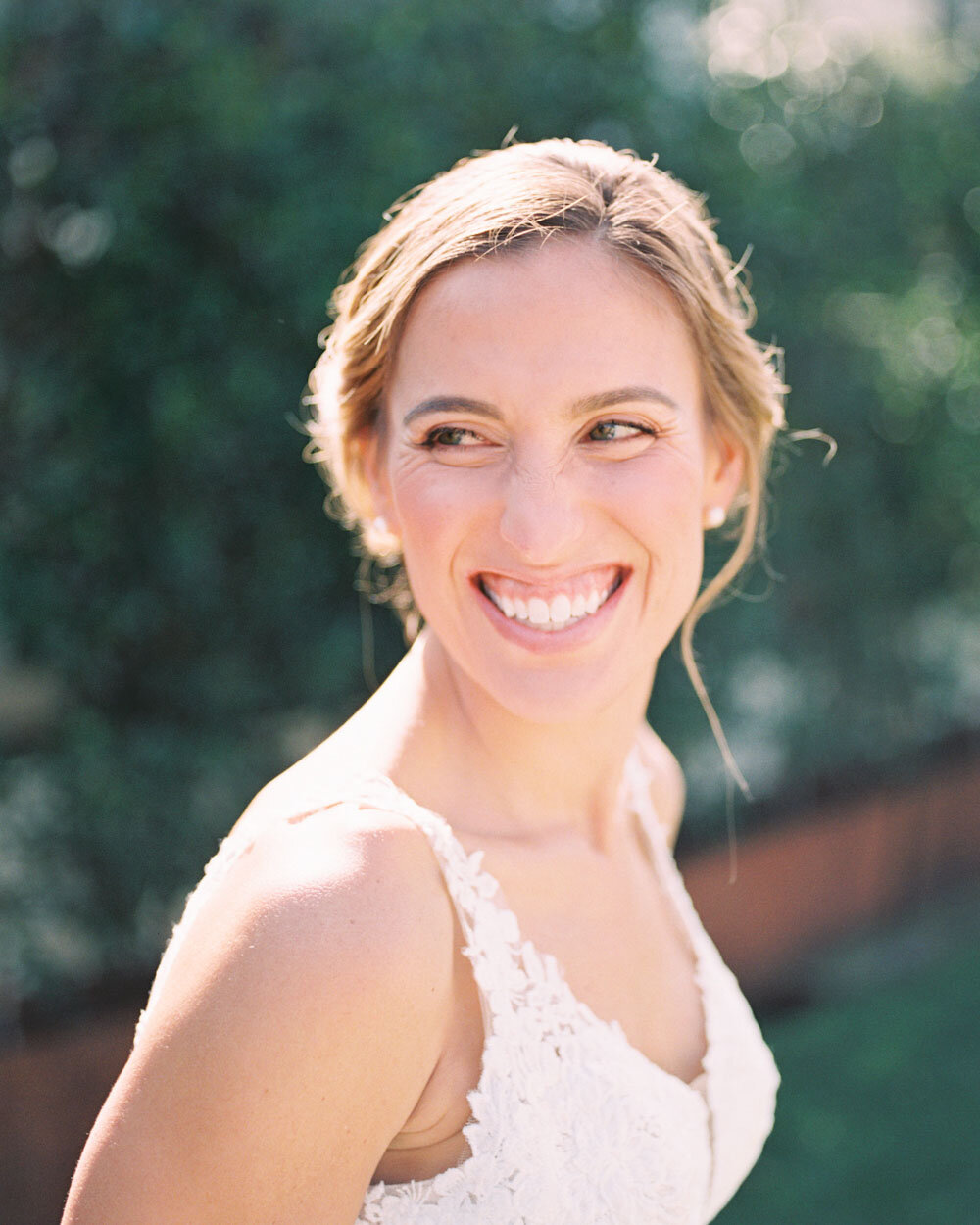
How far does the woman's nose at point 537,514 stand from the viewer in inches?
59.0

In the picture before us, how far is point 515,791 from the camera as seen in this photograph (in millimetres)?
1755

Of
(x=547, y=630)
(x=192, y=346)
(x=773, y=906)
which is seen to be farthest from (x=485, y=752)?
(x=773, y=906)

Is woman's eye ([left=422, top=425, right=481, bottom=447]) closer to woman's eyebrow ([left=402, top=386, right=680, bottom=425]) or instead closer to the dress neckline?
woman's eyebrow ([left=402, top=386, right=680, bottom=425])

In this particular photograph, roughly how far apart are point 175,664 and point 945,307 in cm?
331

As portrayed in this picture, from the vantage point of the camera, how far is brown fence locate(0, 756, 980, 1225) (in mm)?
3668

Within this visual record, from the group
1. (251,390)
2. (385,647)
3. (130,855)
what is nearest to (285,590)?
(385,647)

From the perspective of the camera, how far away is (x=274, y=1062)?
1.20 metres

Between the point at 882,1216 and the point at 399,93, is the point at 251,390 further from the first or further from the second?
the point at 882,1216

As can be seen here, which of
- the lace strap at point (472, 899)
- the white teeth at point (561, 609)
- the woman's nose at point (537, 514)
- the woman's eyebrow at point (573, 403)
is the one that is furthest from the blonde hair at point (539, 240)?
the lace strap at point (472, 899)

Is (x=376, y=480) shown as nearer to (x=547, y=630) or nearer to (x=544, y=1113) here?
(x=547, y=630)

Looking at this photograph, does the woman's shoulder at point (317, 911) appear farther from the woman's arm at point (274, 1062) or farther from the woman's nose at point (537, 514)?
the woman's nose at point (537, 514)

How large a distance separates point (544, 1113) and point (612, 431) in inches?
32.3

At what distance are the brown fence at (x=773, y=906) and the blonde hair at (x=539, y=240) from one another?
2557mm

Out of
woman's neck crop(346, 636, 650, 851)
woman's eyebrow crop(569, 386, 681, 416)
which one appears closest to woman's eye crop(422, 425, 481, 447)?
woman's eyebrow crop(569, 386, 681, 416)
